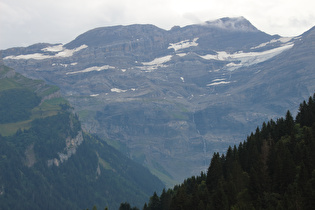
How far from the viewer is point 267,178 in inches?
3863

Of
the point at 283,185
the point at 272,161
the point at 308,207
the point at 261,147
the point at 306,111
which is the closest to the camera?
the point at 308,207

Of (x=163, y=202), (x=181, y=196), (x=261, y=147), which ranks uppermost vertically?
(x=261, y=147)

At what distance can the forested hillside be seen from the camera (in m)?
87.2

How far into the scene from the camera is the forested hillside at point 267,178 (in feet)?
286

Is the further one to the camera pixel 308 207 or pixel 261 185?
pixel 261 185

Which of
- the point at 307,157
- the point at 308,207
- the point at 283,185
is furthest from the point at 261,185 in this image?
the point at 308,207

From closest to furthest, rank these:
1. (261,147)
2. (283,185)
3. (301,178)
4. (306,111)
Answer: (301,178) < (283,185) < (261,147) < (306,111)

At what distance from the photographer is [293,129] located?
401ft

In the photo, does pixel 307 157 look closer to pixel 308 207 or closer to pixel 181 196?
pixel 308 207

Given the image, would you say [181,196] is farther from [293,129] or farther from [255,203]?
[293,129]

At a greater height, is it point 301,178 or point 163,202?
point 301,178

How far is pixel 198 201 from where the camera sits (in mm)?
106250

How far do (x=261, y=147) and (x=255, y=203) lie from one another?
27426mm

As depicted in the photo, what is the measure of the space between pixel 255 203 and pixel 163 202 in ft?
159
